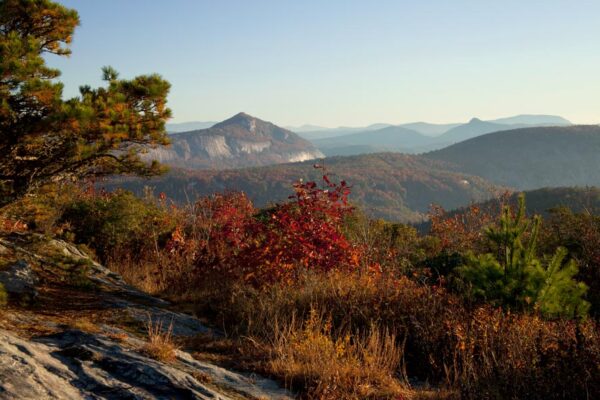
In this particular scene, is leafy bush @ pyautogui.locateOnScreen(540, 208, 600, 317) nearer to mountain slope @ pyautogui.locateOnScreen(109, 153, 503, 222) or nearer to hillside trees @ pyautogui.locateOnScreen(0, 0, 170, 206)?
hillside trees @ pyautogui.locateOnScreen(0, 0, 170, 206)

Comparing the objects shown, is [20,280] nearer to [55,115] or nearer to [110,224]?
[55,115]

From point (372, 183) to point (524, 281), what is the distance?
145 meters

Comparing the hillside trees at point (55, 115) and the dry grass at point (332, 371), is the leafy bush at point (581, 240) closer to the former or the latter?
the dry grass at point (332, 371)

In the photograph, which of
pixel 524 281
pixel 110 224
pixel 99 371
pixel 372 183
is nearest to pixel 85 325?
pixel 99 371

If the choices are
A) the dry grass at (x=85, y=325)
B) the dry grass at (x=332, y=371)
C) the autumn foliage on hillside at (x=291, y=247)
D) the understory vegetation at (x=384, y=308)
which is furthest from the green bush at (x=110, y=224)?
the dry grass at (x=332, y=371)

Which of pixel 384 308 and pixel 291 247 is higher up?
pixel 291 247

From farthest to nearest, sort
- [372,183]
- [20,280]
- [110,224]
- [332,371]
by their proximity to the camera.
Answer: [372,183]
[110,224]
[20,280]
[332,371]

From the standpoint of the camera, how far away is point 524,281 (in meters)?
5.59

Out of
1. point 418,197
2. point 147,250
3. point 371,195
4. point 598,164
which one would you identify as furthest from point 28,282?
point 598,164

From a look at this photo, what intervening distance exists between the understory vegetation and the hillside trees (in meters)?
1.14

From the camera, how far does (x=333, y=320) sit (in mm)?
5582

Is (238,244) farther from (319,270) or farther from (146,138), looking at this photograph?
(146,138)

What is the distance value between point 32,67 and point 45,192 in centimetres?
278

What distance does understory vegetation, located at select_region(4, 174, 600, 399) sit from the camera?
12.6 ft
